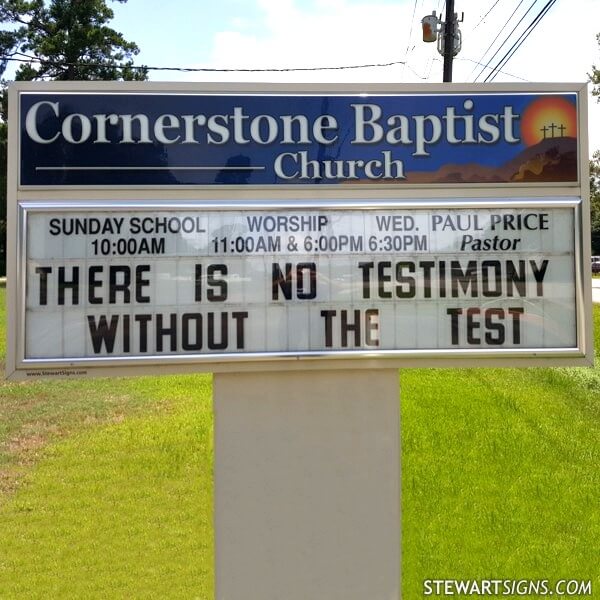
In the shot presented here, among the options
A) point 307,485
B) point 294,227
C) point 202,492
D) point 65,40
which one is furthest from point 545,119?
point 65,40

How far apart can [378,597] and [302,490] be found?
78 centimetres

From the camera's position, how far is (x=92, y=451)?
647 cm

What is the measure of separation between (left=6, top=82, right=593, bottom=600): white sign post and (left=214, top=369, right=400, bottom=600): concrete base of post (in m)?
0.01

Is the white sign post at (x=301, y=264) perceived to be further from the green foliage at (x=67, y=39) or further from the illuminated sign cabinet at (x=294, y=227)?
the green foliage at (x=67, y=39)

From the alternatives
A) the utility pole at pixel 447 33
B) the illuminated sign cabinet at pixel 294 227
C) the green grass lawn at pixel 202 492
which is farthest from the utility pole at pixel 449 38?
the illuminated sign cabinet at pixel 294 227

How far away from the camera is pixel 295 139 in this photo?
345 cm

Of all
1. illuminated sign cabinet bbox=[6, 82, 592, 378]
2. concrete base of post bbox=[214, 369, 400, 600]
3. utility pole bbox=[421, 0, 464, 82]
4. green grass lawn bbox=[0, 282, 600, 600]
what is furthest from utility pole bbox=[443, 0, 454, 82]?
concrete base of post bbox=[214, 369, 400, 600]

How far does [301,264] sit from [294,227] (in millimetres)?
219

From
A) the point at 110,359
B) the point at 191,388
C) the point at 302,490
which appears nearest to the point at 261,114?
the point at 110,359

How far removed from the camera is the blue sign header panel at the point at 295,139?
3350 mm

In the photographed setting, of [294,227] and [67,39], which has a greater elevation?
[67,39]

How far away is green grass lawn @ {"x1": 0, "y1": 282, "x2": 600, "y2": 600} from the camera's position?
4.14 m

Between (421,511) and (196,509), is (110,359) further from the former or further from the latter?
(421,511)

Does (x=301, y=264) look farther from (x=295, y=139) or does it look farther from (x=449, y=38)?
(x=449, y=38)
